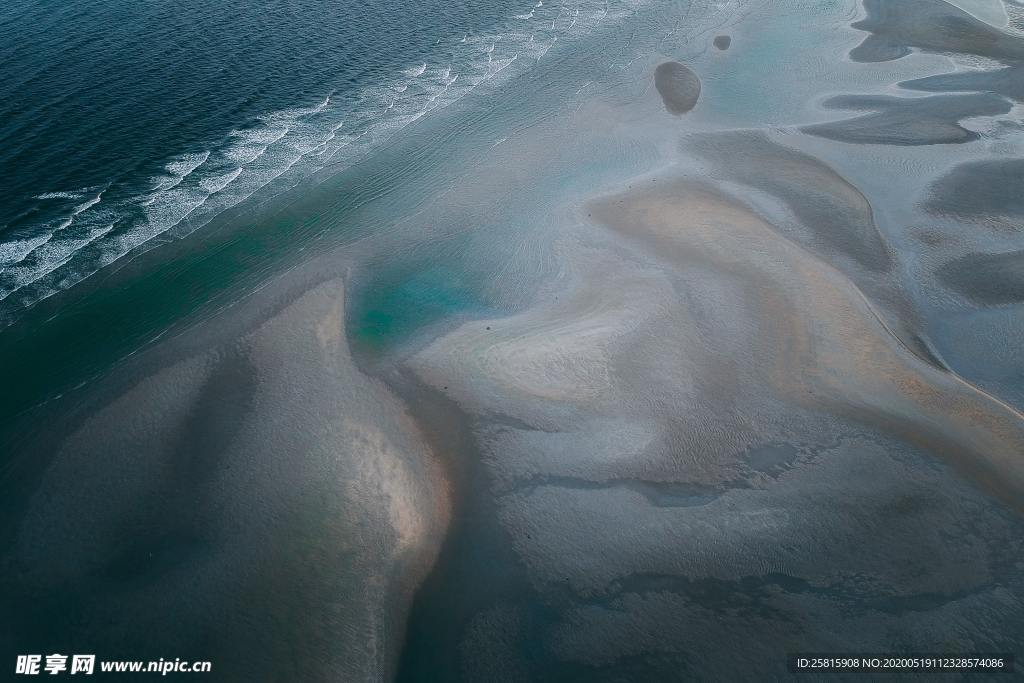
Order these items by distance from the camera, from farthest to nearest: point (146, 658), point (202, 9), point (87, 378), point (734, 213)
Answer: point (202, 9)
point (734, 213)
point (87, 378)
point (146, 658)

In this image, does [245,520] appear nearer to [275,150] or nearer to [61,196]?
[61,196]

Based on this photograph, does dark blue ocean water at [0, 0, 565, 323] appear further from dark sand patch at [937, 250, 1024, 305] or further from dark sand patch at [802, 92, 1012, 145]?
dark sand patch at [937, 250, 1024, 305]

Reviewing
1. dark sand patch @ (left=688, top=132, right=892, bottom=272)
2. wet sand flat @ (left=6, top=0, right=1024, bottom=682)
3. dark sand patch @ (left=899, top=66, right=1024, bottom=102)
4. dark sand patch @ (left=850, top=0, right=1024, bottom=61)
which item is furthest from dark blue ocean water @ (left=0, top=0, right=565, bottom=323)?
dark sand patch @ (left=899, top=66, right=1024, bottom=102)

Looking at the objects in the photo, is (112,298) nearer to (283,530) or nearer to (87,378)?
(87,378)

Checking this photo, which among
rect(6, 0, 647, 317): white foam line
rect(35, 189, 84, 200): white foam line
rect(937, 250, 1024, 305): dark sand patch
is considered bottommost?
rect(937, 250, 1024, 305): dark sand patch

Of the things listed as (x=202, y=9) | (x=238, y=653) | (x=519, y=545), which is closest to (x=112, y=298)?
(x=238, y=653)

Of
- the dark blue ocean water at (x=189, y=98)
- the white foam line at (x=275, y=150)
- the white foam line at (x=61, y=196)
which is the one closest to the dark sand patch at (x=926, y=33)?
the dark blue ocean water at (x=189, y=98)
